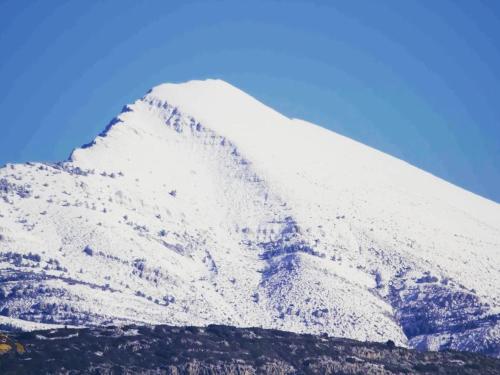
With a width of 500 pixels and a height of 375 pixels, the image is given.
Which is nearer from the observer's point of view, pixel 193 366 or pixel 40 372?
pixel 40 372

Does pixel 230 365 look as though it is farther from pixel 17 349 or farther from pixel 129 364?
pixel 17 349

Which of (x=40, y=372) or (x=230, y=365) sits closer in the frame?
(x=40, y=372)

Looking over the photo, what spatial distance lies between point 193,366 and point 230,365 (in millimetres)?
5132

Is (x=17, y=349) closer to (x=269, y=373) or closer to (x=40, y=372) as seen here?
(x=40, y=372)

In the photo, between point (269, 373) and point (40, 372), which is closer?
point (40, 372)

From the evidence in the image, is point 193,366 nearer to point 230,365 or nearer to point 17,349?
point 230,365

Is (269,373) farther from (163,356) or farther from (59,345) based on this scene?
(59,345)

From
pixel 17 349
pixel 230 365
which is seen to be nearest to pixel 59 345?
pixel 17 349

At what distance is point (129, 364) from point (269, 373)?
57.2ft

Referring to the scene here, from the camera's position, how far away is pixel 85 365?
7466 inches

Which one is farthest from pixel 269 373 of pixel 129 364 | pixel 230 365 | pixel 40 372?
→ pixel 40 372

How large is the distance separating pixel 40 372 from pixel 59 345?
1411 centimetres

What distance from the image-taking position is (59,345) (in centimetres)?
19800

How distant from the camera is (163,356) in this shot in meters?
200
